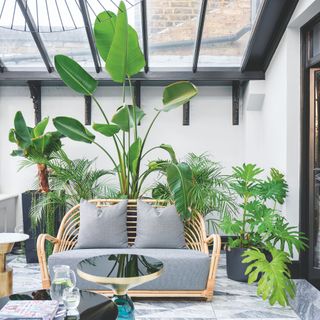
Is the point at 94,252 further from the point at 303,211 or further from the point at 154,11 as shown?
the point at 154,11

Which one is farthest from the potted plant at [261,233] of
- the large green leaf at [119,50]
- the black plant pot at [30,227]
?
the black plant pot at [30,227]

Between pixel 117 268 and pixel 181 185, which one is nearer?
pixel 117 268

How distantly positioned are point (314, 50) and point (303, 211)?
170 centimetres

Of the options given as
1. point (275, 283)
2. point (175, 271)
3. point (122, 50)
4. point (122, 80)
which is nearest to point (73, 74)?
point (122, 80)

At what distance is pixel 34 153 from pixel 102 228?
1508mm

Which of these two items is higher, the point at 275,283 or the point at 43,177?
the point at 43,177

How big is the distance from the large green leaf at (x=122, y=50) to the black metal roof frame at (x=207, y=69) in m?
0.58

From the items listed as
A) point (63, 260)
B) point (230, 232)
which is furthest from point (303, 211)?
point (63, 260)

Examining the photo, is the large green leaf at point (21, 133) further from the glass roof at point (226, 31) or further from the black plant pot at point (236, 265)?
the black plant pot at point (236, 265)

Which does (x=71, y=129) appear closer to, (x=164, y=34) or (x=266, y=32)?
(x=164, y=34)

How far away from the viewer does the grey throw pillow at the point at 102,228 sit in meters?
4.06

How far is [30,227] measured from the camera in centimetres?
528

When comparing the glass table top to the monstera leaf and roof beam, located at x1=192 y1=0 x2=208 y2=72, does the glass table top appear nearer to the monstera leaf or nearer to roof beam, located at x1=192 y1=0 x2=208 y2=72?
the monstera leaf

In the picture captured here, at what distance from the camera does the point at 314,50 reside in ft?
14.0
